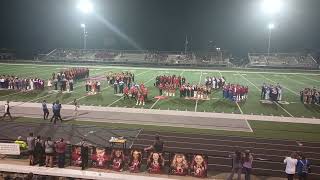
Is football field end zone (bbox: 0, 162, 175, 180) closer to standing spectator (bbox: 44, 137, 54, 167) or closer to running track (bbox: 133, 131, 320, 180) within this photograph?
standing spectator (bbox: 44, 137, 54, 167)

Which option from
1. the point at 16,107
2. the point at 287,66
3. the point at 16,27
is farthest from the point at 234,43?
the point at 16,107

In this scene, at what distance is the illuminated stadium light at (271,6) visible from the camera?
56659mm

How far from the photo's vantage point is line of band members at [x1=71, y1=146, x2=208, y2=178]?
13203 millimetres

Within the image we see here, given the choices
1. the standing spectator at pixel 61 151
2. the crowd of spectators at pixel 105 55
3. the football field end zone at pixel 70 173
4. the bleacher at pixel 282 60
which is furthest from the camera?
the crowd of spectators at pixel 105 55

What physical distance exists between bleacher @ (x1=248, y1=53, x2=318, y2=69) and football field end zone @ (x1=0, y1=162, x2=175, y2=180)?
53.7 m

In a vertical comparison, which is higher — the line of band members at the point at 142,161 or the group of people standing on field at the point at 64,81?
the group of people standing on field at the point at 64,81

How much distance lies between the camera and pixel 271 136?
61.2ft

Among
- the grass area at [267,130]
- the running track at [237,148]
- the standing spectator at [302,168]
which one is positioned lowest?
the running track at [237,148]

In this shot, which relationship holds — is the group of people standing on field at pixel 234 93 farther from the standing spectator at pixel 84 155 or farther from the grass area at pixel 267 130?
the standing spectator at pixel 84 155

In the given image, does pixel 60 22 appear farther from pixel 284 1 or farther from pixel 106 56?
pixel 284 1

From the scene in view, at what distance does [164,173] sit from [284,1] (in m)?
57.1

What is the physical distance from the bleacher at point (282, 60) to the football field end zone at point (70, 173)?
53719 mm

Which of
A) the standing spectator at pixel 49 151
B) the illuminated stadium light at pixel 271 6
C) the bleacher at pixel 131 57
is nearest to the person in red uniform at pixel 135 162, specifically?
the standing spectator at pixel 49 151

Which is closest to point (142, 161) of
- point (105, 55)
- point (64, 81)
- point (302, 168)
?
point (302, 168)
